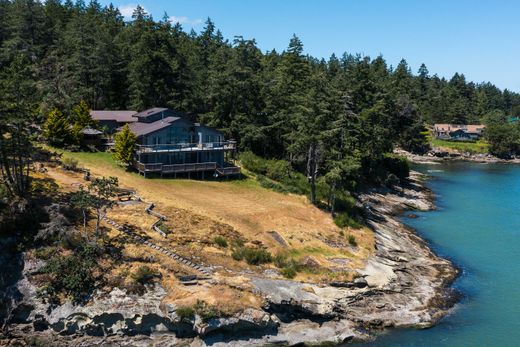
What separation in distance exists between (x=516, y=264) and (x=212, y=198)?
3474 centimetres

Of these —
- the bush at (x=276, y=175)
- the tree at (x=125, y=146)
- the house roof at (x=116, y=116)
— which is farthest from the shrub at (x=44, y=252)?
the house roof at (x=116, y=116)

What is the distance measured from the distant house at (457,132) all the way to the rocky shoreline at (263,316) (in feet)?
434

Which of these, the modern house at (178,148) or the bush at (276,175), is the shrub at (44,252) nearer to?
the modern house at (178,148)

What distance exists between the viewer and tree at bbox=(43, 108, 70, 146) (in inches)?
2279

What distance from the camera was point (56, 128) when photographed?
2296 inches

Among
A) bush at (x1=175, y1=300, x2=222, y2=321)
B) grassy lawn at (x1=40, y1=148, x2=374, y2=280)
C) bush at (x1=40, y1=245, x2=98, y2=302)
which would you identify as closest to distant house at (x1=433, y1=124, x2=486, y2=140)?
grassy lawn at (x1=40, y1=148, x2=374, y2=280)

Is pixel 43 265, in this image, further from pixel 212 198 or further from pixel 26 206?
pixel 212 198

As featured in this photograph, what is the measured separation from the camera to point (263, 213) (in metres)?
50.4

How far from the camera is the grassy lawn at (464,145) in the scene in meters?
149

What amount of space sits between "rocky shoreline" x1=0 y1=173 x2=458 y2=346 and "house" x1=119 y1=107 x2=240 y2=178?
24.0 metres

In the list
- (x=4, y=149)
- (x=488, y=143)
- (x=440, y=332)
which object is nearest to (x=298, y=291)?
(x=440, y=332)

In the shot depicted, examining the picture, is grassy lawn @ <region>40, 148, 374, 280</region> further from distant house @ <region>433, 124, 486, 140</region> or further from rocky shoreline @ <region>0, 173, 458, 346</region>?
distant house @ <region>433, 124, 486, 140</region>

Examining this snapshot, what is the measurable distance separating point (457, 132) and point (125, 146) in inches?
5518

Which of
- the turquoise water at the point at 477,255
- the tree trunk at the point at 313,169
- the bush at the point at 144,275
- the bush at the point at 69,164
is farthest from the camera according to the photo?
the tree trunk at the point at 313,169
